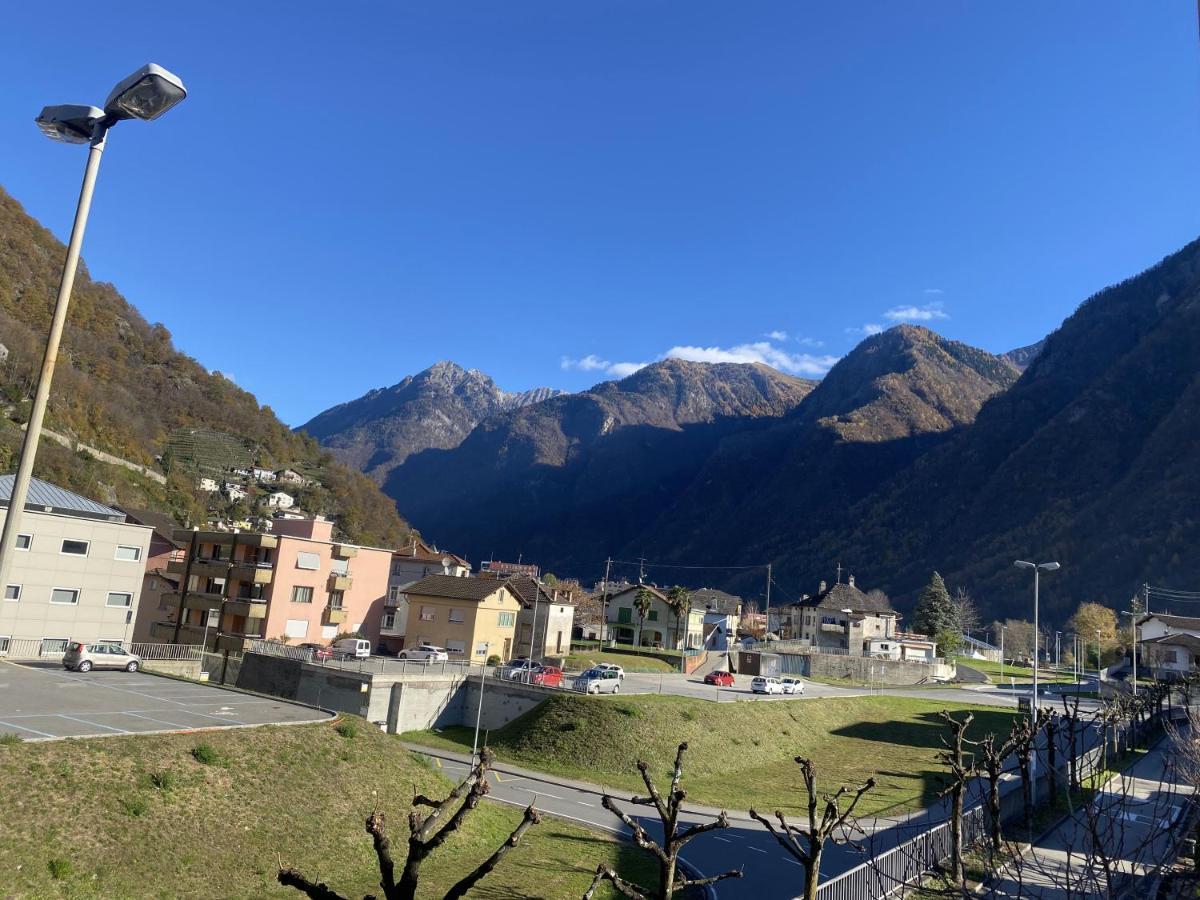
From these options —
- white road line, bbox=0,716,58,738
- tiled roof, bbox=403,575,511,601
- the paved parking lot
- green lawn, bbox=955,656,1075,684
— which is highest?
tiled roof, bbox=403,575,511,601

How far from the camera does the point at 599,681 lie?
45.6 metres

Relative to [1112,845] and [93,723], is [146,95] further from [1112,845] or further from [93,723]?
[1112,845]

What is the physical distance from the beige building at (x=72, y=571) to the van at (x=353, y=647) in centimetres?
1373

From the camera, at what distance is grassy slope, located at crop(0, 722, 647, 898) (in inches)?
648

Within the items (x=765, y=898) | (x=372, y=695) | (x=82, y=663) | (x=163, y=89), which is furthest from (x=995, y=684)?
(x=163, y=89)

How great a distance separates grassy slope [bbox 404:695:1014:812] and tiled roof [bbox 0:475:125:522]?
88.8 feet

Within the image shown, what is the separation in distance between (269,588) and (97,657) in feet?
67.3

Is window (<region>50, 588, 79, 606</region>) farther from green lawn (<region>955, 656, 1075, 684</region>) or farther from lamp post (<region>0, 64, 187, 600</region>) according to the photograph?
green lawn (<region>955, 656, 1075, 684</region>)

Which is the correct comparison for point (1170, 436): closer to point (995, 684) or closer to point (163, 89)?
Answer: point (995, 684)

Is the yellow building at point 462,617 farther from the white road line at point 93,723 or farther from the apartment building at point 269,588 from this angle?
the white road line at point 93,723

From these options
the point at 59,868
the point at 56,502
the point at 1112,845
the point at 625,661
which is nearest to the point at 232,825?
the point at 59,868

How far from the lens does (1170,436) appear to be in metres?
158

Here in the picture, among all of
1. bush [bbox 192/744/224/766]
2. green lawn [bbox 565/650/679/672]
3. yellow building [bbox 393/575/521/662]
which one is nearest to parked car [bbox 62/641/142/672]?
bush [bbox 192/744/224/766]

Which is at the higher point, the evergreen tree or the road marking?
the evergreen tree
